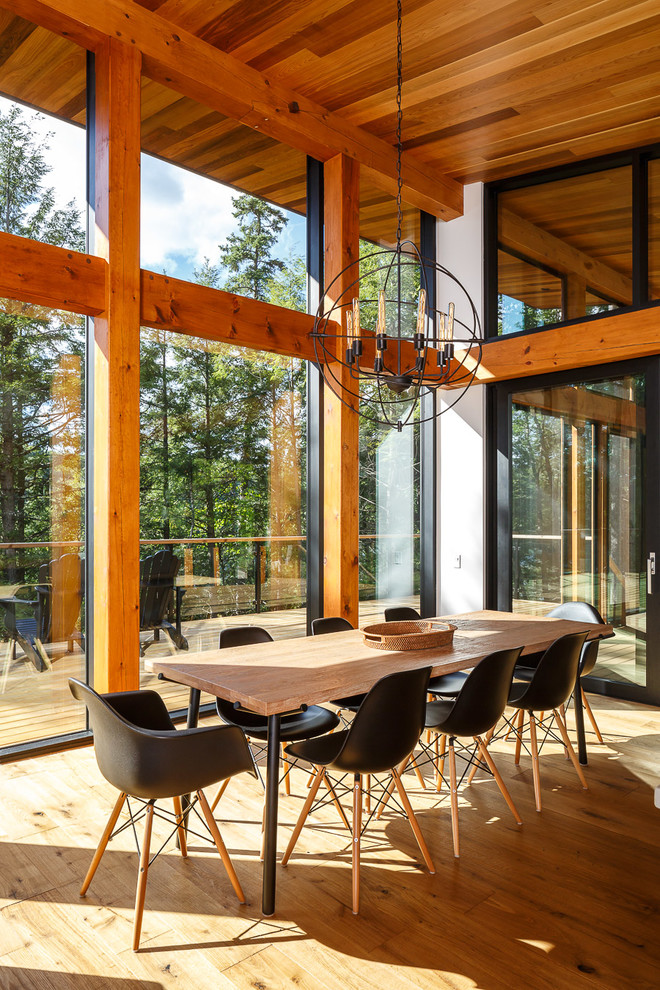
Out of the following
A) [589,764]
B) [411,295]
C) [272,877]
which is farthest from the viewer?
[411,295]

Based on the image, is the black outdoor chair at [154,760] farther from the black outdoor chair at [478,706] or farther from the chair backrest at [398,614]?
the chair backrest at [398,614]

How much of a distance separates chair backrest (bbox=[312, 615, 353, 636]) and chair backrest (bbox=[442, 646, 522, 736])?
3.67 feet

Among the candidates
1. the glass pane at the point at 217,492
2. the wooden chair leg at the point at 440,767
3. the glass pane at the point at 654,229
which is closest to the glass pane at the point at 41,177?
the glass pane at the point at 217,492

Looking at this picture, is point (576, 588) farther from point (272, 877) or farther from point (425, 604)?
point (272, 877)

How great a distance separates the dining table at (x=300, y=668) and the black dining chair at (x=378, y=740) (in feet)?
0.43

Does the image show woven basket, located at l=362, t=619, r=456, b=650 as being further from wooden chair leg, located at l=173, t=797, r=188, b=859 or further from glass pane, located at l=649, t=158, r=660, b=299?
glass pane, located at l=649, t=158, r=660, b=299

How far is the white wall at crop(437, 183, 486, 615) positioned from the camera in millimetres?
5855

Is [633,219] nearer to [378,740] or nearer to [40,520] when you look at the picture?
[378,740]

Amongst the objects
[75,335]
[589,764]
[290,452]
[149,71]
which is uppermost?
[149,71]

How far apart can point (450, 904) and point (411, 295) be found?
4.80m

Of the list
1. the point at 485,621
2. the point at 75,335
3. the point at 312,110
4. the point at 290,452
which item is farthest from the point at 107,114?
the point at 485,621

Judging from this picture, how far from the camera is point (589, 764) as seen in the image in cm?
370

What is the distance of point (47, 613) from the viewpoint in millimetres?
3723

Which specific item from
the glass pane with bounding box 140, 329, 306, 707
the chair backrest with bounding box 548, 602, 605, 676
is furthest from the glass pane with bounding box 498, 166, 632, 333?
the chair backrest with bounding box 548, 602, 605, 676
